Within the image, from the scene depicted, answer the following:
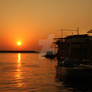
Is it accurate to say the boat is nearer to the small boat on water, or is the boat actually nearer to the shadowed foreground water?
the small boat on water

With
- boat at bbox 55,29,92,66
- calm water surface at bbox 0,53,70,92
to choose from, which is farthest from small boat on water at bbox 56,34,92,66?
calm water surface at bbox 0,53,70,92

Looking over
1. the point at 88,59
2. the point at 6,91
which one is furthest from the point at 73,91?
the point at 88,59

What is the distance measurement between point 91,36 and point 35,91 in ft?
87.2

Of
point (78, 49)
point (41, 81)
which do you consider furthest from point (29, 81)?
point (78, 49)

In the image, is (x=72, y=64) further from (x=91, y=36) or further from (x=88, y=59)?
(x=91, y=36)

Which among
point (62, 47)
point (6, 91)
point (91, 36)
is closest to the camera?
point (6, 91)

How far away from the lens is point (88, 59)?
40.0 meters

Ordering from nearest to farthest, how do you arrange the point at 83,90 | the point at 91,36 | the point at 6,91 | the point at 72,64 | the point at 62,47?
the point at 6,91, the point at 83,90, the point at 91,36, the point at 72,64, the point at 62,47

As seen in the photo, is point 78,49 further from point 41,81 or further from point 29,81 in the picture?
point 29,81

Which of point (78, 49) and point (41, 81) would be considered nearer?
point (41, 81)

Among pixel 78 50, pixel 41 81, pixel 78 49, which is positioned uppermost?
pixel 78 49

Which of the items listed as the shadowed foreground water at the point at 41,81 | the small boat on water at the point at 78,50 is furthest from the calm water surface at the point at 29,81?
the small boat on water at the point at 78,50

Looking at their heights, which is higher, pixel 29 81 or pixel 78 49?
pixel 78 49

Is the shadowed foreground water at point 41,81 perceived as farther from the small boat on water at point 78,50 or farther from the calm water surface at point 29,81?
the small boat on water at point 78,50
